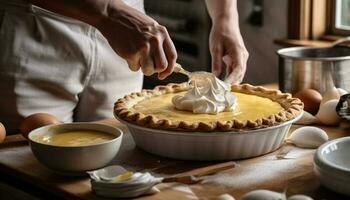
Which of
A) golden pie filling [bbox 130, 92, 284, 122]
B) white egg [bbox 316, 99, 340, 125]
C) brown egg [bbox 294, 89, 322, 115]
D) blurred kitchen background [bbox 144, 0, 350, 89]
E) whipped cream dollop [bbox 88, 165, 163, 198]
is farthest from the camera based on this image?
blurred kitchen background [bbox 144, 0, 350, 89]

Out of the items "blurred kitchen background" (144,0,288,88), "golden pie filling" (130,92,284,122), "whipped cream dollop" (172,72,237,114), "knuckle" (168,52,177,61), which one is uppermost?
"knuckle" (168,52,177,61)

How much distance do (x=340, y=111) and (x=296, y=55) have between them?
0.40 metres

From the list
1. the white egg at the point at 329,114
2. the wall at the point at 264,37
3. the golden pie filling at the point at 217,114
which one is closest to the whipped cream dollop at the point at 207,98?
the golden pie filling at the point at 217,114

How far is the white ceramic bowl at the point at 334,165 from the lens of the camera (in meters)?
1.30

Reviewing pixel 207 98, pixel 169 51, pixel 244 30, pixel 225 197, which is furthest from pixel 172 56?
pixel 244 30

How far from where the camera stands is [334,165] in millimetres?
1318

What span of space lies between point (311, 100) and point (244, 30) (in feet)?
4.20

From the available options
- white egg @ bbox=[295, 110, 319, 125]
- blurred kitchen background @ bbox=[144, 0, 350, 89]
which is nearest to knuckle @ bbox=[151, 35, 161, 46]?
white egg @ bbox=[295, 110, 319, 125]

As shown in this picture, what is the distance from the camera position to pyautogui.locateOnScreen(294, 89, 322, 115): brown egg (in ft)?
6.23

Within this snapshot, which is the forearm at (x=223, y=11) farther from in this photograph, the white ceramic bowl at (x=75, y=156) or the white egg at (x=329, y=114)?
the white ceramic bowl at (x=75, y=156)

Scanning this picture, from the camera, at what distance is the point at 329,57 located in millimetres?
2125

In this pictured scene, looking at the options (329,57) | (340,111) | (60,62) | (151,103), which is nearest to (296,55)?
(329,57)

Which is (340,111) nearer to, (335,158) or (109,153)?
(335,158)

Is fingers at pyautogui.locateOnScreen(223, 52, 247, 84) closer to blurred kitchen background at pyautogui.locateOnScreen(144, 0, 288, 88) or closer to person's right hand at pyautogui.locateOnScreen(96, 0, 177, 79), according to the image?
person's right hand at pyautogui.locateOnScreen(96, 0, 177, 79)
